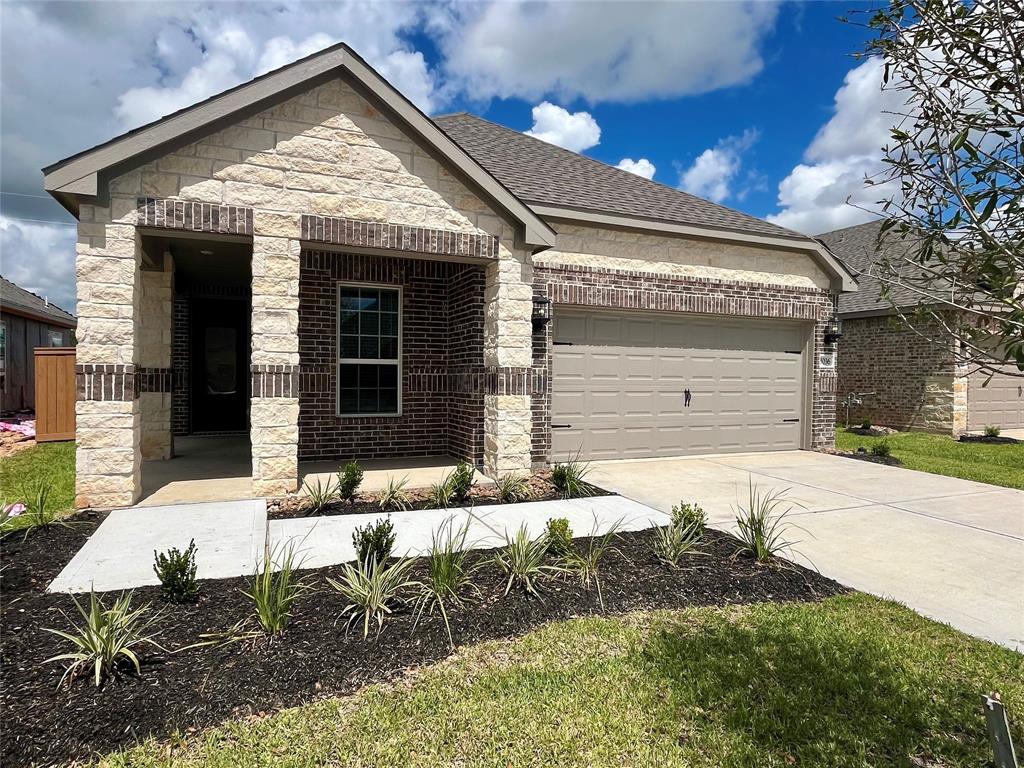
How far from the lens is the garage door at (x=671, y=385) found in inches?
394

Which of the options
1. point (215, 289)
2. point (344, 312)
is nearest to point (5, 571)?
point (344, 312)

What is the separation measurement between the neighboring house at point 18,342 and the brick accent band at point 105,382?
36.8ft

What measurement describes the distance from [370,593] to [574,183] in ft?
30.1

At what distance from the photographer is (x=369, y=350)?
386 inches

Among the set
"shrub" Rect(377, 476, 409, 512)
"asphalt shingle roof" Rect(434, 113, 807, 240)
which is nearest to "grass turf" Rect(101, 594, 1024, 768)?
"shrub" Rect(377, 476, 409, 512)

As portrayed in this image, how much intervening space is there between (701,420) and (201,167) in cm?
918

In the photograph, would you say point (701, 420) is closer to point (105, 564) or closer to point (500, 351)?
point (500, 351)

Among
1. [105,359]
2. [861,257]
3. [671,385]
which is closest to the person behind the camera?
[105,359]

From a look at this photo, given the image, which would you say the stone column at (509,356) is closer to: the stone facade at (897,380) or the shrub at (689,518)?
the shrub at (689,518)

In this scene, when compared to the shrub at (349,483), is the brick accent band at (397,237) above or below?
above

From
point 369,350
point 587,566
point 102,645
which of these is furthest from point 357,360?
point 102,645

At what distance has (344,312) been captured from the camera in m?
9.67

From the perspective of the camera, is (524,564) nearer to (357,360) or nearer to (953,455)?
(357,360)

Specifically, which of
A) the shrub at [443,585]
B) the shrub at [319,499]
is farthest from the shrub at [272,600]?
the shrub at [319,499]
